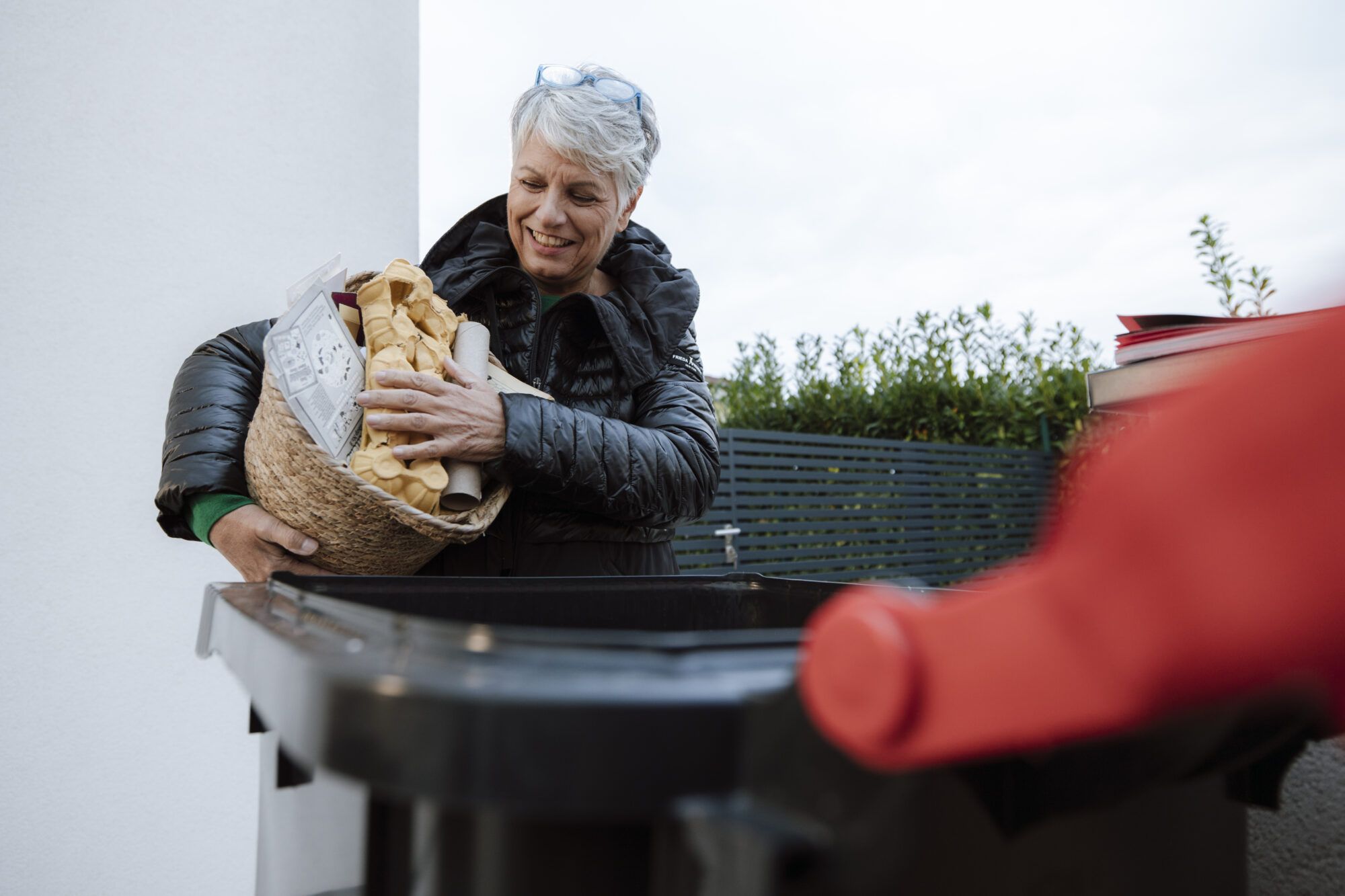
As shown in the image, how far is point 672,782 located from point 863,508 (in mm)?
6074

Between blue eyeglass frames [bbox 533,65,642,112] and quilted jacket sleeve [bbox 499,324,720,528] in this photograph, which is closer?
quilted jacket sleeve [bbox 499,324,720,528]

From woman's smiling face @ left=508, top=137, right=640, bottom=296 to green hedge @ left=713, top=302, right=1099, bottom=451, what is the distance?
4.77 metres

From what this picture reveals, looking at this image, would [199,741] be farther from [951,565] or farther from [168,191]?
[951,565]

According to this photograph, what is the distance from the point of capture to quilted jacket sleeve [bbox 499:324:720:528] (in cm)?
125

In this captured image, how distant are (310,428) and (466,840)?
70cm

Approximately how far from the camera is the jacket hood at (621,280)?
157 centimetres

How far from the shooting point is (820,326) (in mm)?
6398

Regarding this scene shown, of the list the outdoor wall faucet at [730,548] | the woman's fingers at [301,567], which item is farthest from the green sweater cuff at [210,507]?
the outdoor wall faucet at [730,548]

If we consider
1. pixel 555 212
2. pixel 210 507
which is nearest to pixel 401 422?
pixel 210 507

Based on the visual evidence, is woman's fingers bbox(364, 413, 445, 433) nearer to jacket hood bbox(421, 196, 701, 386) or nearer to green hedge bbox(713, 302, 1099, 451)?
jacket hood bbox(421, 196, 701, 386)

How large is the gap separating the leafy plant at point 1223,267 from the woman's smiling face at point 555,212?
3.58 metres

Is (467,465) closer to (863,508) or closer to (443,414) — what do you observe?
(443,414)

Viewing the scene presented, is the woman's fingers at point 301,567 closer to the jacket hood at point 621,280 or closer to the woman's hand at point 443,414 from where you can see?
the woman's hand at point 443,414

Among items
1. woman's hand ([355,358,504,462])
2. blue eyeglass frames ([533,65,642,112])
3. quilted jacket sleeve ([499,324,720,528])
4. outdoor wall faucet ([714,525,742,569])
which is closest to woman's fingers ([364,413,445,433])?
woman's hand ([355,358,504,462])
